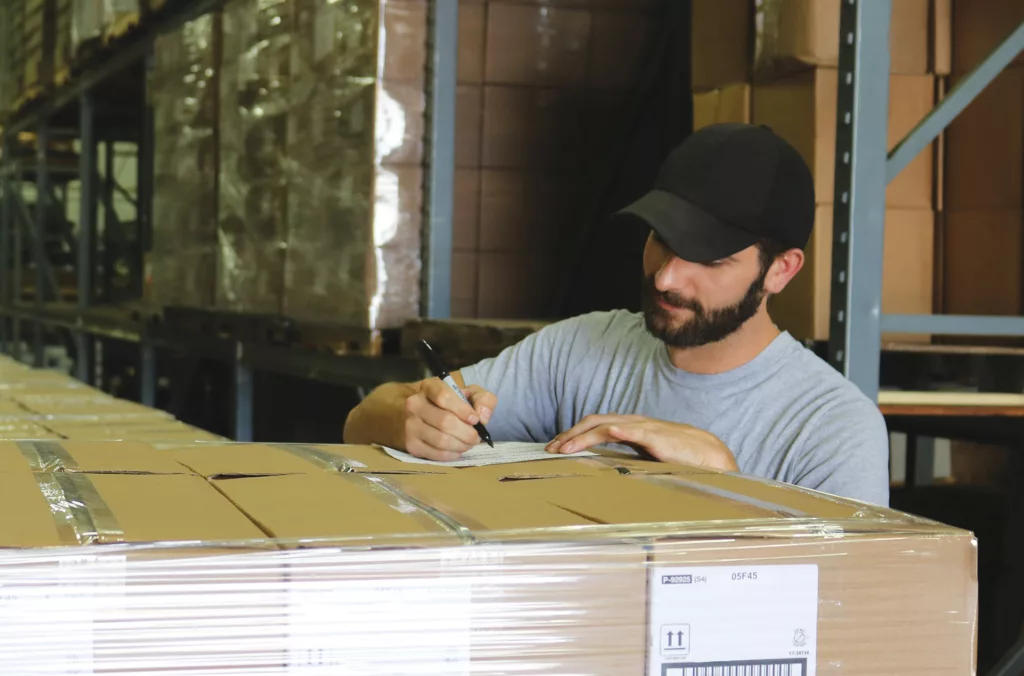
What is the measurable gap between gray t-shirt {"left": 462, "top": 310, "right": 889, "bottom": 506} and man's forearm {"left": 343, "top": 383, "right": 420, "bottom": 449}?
0.32 m

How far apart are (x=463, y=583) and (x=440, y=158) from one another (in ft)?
10.8

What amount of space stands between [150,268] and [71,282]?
7.06 meters

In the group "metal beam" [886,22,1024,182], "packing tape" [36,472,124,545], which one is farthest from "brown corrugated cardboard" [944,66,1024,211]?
"packing tape" [36,472,124,545]

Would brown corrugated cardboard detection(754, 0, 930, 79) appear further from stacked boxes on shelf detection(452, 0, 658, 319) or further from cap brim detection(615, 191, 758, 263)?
stacked boxes on shelf detection(452, 0, 658, 319)

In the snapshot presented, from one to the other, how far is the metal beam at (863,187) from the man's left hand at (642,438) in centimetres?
105

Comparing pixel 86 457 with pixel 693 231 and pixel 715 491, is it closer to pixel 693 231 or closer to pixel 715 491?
pixel 715 491

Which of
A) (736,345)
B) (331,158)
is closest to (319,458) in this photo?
(736,345)

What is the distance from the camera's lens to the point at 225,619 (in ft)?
3.28

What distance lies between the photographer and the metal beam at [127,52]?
22.0 feet

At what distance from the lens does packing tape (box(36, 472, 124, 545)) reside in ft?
3.26

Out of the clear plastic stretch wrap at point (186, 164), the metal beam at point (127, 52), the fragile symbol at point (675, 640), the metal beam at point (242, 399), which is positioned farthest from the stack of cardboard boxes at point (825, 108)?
the metal beam at point (127, 52)

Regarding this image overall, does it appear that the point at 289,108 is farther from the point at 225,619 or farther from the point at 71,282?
the point at 71,282

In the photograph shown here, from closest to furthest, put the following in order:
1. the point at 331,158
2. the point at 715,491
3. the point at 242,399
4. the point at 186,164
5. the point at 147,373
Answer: the point at 715,491, the point at 331,158, the point at 242,399, the point at 186,164, the point at 147,373

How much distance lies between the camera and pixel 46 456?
143 centimetres
